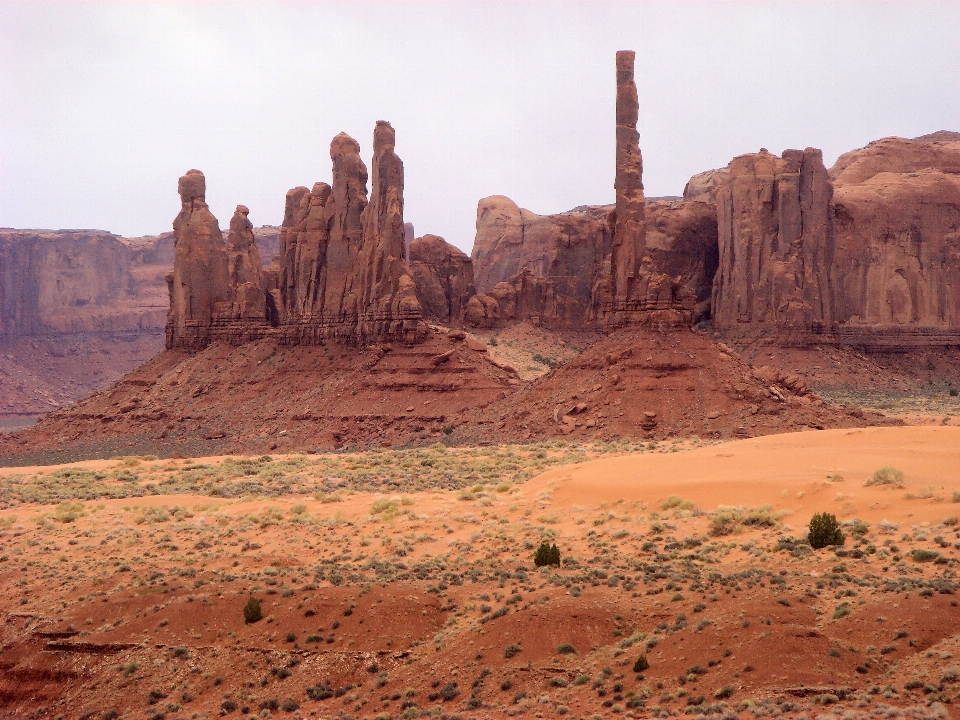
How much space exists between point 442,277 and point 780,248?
22.0 m

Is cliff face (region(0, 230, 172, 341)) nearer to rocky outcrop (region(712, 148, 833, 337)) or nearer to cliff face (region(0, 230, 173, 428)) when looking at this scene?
cliff face (region(0, 230, 173, 428))

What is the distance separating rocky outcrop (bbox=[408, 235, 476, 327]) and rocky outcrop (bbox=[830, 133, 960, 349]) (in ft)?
81.3

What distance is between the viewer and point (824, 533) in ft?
75.0

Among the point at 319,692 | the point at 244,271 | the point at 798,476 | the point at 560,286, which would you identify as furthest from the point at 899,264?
the point at 319,692

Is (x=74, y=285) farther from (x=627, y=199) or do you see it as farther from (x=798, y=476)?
(x=798, y=476)

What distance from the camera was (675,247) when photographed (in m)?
89.1

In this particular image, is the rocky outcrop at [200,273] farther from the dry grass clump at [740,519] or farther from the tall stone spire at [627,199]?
the dry grass clump at [740,519]

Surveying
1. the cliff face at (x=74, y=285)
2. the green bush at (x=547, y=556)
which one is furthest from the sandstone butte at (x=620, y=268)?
the cliff face at (x=74, y=285)

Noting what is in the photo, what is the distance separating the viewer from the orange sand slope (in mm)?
25583

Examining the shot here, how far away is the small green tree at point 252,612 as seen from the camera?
74.8 ft

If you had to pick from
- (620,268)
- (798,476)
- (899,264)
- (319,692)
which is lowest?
(319,692)

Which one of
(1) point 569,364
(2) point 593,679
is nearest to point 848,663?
(2) point 593,679

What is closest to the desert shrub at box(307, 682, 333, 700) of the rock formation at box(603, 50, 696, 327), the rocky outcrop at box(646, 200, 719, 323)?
the rock formation at box(603, 50, 696, 327)

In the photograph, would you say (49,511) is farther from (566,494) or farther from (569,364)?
(569,364)
